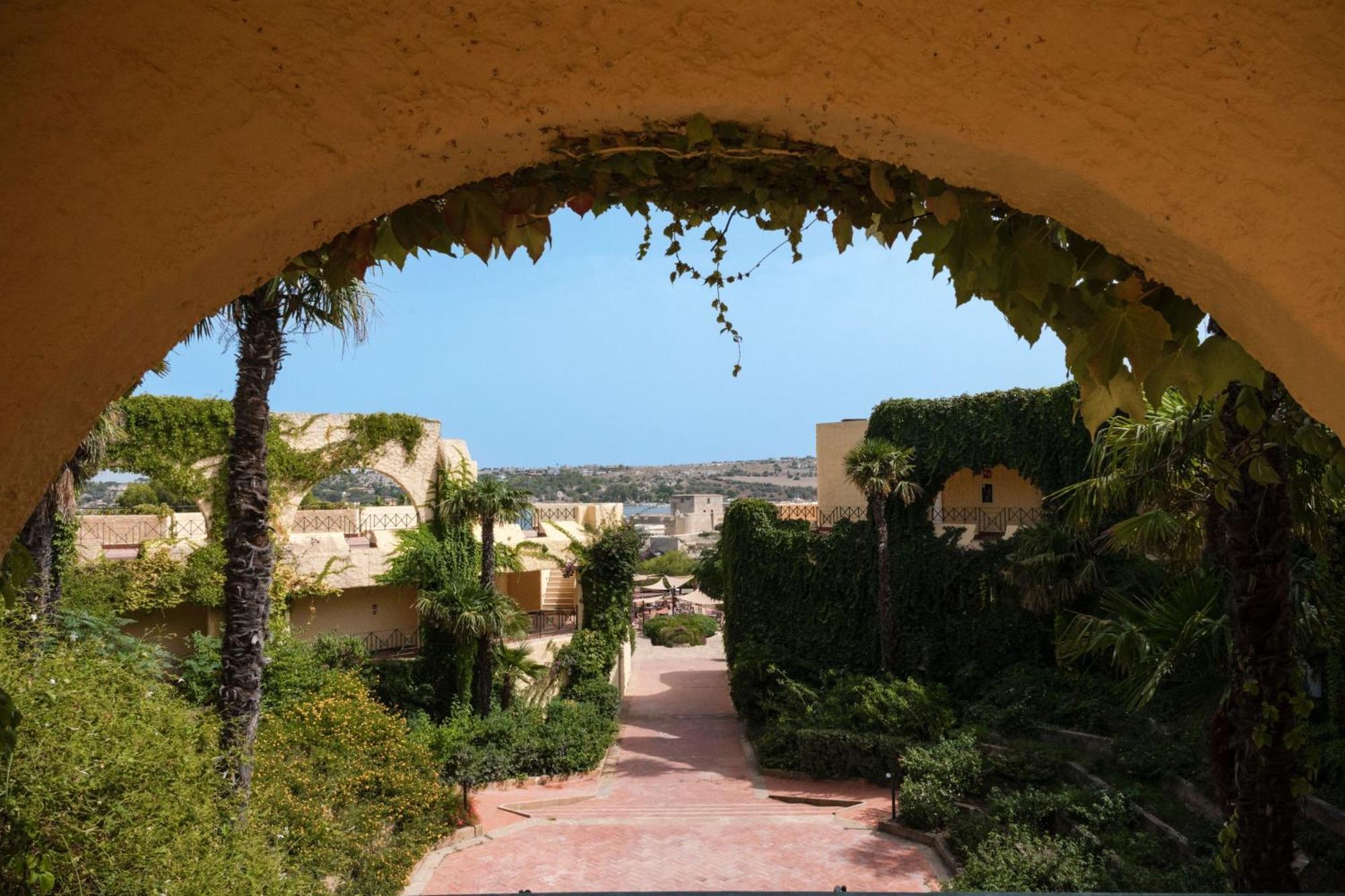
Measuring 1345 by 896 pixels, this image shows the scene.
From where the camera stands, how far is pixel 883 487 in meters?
18.2

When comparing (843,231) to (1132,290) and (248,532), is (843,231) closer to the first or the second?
(1132,290)

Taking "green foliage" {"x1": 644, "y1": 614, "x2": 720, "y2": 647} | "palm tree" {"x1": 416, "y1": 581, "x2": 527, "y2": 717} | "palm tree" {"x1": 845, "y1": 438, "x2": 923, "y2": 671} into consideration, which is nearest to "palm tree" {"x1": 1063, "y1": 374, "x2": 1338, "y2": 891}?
"palm tree" {"x1": 845, "y1": 438, "x2": 923, "y2": 671}

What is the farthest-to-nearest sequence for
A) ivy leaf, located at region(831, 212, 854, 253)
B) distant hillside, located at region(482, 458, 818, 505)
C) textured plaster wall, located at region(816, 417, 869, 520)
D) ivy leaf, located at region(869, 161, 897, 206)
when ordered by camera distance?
distant hillside, located at region(482, 458, 818, 505)
textured plaster wall, located at region(816, 417, 869, 520)
ivy leaf, located at region(831, 212, 854, 253)
ivy leaf, located at region(869, 161, 897, 206)

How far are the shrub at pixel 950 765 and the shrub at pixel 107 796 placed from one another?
31.0 feet

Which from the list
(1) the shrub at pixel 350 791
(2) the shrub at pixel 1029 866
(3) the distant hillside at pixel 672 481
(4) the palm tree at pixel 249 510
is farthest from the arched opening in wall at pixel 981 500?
(3) the distant hillside at pixel 672 481

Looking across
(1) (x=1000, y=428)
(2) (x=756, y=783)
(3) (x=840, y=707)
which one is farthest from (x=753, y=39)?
(1) (x=1000, y=428)

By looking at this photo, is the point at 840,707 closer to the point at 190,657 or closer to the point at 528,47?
the point at 190,657

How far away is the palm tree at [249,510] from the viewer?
7.83 m

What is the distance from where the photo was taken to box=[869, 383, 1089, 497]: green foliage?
18094 millimetres

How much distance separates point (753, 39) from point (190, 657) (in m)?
17.5

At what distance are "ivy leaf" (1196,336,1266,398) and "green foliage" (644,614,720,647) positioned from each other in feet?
105

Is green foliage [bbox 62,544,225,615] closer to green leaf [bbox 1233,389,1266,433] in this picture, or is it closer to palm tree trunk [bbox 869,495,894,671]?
palm tree trunk [bbox 869,495,894,671]

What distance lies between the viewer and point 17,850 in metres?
4.22

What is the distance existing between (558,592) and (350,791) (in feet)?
47.8
